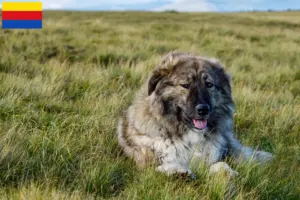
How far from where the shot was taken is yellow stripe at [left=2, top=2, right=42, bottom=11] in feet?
55.0

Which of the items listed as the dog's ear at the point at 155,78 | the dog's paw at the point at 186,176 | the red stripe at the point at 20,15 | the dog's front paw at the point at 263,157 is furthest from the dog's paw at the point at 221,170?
the red stripe at the point at 20,15

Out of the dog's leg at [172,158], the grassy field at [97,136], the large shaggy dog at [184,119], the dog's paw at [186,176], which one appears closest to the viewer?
the grassy field at [97,136]

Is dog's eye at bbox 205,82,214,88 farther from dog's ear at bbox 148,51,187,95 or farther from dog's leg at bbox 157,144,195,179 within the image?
dog's leg at bbox 157,144,195,179

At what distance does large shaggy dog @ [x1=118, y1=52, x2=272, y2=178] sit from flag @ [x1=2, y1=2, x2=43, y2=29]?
518 inches

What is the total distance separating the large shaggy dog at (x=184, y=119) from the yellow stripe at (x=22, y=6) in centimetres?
1367

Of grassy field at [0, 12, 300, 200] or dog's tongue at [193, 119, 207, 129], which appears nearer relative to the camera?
grassy field at [0, 12, 300, 200]

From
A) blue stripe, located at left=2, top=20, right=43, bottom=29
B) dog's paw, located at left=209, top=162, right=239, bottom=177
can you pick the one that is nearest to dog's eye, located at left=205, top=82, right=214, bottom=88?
dog's paw, located at left=209, top=162, right=239, bottom=177

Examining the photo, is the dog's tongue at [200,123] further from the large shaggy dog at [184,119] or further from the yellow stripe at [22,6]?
the yellow stripe at [22,6]

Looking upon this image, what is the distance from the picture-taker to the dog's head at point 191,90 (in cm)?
416

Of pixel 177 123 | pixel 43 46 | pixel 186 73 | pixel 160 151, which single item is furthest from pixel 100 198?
pixel 43 46

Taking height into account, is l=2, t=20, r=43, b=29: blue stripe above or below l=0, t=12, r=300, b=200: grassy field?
above

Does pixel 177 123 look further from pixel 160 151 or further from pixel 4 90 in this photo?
pixel 4 90

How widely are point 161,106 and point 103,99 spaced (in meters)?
2.21

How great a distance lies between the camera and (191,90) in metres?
4.20
